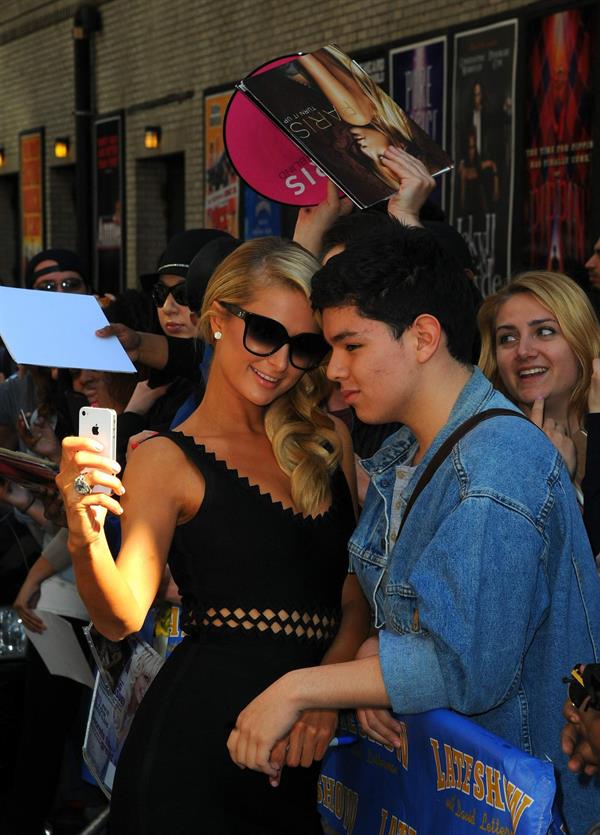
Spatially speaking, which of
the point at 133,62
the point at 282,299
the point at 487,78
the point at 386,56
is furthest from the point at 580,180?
the point at 133,62

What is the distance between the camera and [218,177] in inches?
499

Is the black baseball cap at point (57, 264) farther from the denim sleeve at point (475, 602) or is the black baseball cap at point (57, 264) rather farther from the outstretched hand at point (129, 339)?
the denim sleeve at point (475, 602)

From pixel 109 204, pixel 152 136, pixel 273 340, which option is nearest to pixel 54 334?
pixel 273 340

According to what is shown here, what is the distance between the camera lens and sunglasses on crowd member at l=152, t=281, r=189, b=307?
175 inches

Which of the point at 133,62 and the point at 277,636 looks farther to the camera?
the point at 133,62

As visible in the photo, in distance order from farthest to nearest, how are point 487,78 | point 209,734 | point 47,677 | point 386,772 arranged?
point 487,78
point 47,677
point 209,734
point 386,772

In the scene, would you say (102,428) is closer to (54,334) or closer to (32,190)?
(54,334)

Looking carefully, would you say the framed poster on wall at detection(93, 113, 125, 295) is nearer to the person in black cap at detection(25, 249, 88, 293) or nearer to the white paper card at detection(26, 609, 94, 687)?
the person in black cap at detection(25, 249, 88, 293)

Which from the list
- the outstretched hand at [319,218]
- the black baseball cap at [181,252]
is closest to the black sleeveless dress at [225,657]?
the outstretched hand at [319,218]

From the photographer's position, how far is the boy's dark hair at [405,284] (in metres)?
2.06

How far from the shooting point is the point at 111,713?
10.3 feet

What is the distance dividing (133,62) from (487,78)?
749 centimetres

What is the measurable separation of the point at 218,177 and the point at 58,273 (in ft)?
24.0

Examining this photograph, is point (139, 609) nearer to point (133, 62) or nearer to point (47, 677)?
point (47, 677)
